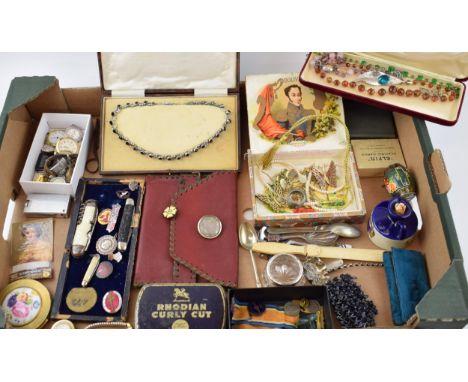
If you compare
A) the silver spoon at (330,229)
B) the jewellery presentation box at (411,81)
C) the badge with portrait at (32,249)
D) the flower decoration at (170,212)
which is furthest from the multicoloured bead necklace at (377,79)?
the badge with portrait at (32,249)

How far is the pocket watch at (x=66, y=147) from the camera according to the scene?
5.90 feet

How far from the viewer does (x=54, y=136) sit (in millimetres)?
1867

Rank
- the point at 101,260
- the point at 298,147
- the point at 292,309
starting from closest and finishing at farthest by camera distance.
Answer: the point at 292,309
the point at 101,260
the point at 298,147

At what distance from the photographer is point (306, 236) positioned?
1.72 metres

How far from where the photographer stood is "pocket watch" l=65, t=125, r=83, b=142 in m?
1.86

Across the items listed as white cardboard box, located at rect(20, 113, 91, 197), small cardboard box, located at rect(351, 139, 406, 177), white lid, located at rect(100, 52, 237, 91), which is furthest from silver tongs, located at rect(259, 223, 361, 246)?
white cardboard box, located at rect(20, 113, 91, 197)

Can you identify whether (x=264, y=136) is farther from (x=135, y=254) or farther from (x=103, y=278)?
(x=103, y=278)

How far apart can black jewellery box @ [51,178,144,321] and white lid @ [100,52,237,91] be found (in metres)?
0.39

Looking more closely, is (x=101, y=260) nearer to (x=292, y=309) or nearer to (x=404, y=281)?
(x=292, y=309)

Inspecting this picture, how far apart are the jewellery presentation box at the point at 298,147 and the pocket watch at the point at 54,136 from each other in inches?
28.4

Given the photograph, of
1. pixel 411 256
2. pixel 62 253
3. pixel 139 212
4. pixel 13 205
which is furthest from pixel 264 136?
pixel 13 205

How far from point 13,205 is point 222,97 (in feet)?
2.86

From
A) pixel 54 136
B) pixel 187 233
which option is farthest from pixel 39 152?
pixel 187 233

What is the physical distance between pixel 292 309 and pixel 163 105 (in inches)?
35.6
